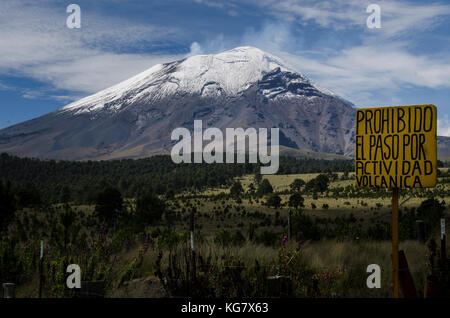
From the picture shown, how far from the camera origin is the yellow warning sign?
6676 millimetres

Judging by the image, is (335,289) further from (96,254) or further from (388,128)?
(96,254)

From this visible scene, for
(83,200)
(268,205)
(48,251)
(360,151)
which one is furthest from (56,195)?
(360,151)

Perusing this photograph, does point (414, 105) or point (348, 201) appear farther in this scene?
point (348, 201)

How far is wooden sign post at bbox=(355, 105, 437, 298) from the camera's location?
6676 millimetres

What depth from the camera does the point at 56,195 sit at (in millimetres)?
83188

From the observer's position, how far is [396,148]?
269 inches

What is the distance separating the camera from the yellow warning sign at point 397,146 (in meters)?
6.68

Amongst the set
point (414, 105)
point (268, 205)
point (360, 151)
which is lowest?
point (268, 205)

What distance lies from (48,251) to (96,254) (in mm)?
1625

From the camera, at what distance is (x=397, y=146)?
22.4ft

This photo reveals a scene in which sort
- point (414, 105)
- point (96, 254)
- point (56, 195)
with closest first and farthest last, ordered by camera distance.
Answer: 1. point (414, 105)
2. point (96, 254)
3. point (56, 195)

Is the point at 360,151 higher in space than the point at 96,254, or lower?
higher

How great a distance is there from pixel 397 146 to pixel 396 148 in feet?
0.11

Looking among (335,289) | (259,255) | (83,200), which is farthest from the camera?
(83,200)
